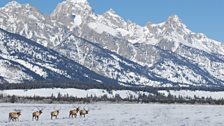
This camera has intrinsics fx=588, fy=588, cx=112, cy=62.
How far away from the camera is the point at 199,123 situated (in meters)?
71.5

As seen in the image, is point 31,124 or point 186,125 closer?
point 186,125

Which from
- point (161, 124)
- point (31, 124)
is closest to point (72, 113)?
point (31, 124)

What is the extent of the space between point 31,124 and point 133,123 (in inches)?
504

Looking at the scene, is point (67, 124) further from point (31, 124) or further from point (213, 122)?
point (213, 122)

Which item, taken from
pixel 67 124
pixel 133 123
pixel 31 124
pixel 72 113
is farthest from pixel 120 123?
pixel 72 113

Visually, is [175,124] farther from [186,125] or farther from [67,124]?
[67,124]

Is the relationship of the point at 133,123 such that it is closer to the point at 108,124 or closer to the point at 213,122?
the point at 108,124

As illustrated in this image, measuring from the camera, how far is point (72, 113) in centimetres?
9444

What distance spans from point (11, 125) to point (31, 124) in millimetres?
2615

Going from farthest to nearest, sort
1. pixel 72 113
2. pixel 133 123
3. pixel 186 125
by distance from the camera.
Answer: pixel 72 113 → pixel 133 123 → pixel 186 125

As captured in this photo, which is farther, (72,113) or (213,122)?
(72,113)

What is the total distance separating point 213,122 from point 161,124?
729 cm

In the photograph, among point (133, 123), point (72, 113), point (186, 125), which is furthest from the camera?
point (72, 113)

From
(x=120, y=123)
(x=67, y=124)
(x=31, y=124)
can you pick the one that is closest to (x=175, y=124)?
(x=120, y=123)
